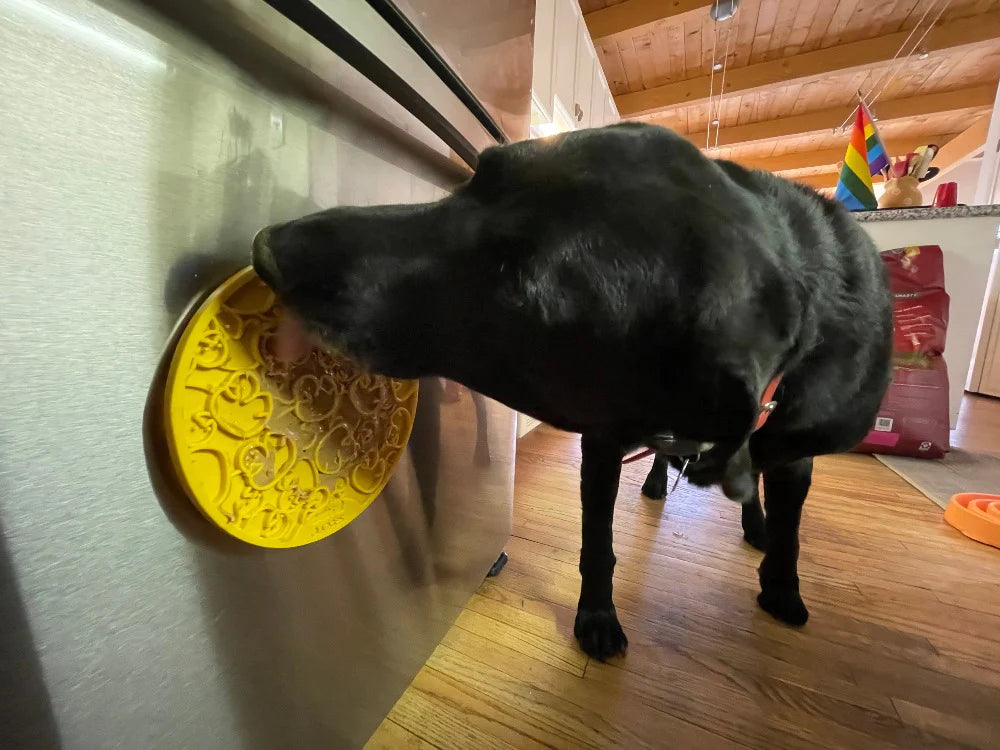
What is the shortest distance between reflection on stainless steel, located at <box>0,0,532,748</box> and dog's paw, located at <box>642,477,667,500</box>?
115 centimetres

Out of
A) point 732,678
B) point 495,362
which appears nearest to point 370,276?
point 495,362

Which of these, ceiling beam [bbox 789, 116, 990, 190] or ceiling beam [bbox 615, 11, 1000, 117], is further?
ceiling beam [bbox 789, 116, 990, 190]

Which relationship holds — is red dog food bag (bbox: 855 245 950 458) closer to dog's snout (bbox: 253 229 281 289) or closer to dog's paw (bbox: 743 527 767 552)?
dog's paw (bbox: 743 527 767 552)

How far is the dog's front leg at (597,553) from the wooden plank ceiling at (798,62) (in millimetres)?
2520

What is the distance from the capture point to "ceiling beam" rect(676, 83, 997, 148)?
13.4ft

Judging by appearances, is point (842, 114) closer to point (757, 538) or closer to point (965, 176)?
point (965, 176)

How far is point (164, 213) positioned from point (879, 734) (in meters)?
1.10

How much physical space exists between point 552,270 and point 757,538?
105 centimetres

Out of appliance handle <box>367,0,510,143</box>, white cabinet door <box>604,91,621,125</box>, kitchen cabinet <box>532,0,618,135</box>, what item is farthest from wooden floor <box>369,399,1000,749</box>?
white cabinet door <box>604,91,621,125</box>

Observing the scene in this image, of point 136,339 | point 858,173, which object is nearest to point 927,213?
point 858,173

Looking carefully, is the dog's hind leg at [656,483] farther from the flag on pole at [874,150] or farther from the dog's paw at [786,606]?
the flag on pole at [874,150]

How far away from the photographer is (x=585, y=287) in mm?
454

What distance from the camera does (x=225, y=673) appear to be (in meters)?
0.38

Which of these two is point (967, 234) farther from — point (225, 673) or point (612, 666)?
point (225, 673)
